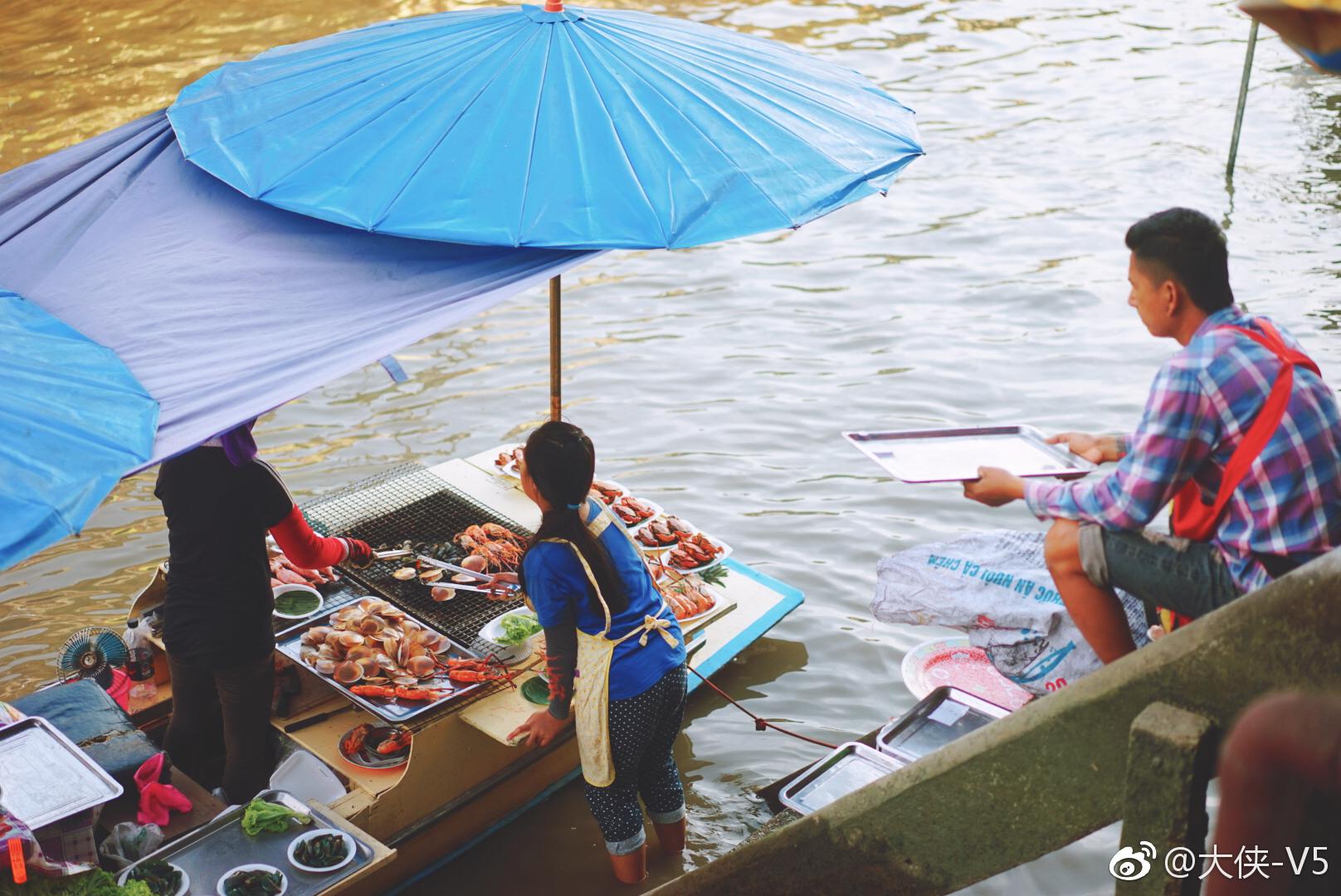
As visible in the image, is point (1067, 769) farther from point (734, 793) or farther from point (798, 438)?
point (798, 438)

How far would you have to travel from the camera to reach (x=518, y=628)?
5.25m

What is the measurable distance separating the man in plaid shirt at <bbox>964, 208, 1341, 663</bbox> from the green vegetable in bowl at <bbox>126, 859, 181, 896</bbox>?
2962 mm

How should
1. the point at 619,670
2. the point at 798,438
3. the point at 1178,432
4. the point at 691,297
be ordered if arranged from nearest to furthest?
the point at 1178,432 < the point at 619,670 < the point at 798,438 < the point at 691,297

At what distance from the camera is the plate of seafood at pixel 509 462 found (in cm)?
661

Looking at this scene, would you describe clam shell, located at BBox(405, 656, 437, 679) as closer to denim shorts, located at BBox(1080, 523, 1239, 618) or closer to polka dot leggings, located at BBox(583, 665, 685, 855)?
polka dot leggings, located at BBox(583, 665, 685, 855)

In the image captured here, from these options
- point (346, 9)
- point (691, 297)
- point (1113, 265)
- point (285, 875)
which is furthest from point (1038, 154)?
point (285, 875)

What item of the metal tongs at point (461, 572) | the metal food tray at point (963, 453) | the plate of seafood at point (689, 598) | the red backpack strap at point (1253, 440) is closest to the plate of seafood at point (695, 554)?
the plate of seafood at point (689, 598)

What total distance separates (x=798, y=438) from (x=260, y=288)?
542 cm

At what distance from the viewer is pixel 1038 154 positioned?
42.8 feet

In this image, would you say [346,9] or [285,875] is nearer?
[285,875]

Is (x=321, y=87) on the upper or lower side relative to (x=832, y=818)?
upper

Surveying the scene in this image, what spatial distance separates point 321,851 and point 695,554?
8.08ft

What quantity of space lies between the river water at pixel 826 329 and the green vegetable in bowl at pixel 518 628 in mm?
867

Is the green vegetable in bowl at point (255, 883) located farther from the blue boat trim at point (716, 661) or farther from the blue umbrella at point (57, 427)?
the blue umbrella at point (57, 427)
